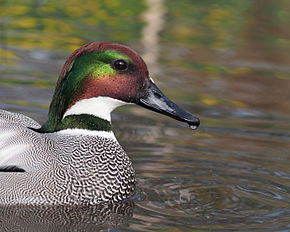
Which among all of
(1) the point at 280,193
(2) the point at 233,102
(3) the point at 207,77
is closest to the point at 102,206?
(1) the point at 280,193

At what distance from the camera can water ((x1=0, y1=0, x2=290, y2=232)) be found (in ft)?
21.5

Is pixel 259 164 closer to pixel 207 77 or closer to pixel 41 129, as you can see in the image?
pixel 41 129

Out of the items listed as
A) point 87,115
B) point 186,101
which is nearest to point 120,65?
point 87,115

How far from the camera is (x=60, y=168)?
22.4ft

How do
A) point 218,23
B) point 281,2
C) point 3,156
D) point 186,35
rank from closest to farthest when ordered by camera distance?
point 3,156
point 186,35
point 218,23
point 281,2

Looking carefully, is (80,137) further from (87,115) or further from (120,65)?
(120,65)

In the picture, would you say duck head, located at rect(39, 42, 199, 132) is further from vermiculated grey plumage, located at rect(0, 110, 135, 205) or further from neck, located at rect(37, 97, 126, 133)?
vermiculated grey plumage, located at rect(0, 110, 135, 205)

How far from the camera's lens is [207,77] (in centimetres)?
1163

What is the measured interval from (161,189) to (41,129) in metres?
1.20

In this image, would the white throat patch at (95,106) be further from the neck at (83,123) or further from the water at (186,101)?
the water at (186,101)

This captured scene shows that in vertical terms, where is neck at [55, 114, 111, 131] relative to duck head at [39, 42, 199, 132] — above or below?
below

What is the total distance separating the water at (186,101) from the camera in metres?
6.55

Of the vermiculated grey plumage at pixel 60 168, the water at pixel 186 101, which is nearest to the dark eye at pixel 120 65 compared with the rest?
the vermiculated grey plumage at pixel 60 168

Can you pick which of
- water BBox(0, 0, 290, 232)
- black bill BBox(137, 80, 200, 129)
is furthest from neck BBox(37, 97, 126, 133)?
water BBox(0, 0, 290, 232)
